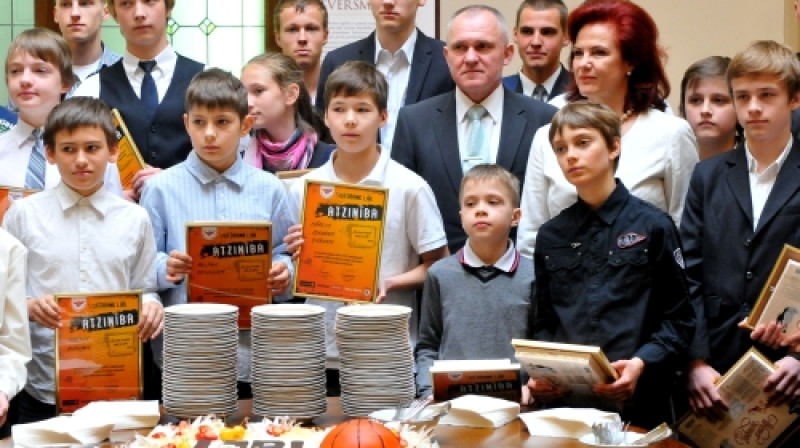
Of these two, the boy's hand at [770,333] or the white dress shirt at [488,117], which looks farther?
the white dress shirt at [488,117]

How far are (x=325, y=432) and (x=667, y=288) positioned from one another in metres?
1.28

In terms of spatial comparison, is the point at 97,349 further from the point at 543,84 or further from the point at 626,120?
the point at 543,84

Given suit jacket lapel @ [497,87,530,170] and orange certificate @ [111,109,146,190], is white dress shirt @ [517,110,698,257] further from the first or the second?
orange certificate @ [111,109,146,190]

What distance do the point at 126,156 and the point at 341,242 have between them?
1159 mm

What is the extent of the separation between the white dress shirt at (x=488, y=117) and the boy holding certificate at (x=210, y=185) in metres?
0.89

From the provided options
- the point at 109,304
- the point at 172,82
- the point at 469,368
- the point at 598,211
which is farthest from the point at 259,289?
the point at 172,82

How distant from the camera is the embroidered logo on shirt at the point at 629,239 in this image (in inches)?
132

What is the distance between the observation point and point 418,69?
491 cm

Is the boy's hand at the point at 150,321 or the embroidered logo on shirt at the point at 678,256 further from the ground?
the embroidered logo on shirt at the point at 678,256

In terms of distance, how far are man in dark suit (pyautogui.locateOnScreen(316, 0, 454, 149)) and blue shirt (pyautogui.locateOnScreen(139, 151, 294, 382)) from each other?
1003 mm

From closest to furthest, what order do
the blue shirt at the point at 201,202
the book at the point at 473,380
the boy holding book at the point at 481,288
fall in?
the book at the point at 473,380
the boy holding book at the point at 481,288
the blue shirt at the point at 201,202

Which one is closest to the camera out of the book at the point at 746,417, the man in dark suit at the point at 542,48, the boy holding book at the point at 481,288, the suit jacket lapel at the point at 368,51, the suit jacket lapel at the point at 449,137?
the book at the point at 746,417

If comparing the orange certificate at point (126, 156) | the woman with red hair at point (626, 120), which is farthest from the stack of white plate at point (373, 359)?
the orange certificate at point (126, 156)

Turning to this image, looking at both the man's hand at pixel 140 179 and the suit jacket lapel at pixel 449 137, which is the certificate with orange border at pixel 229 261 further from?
the suit jacket lapel at pixel 449 137
